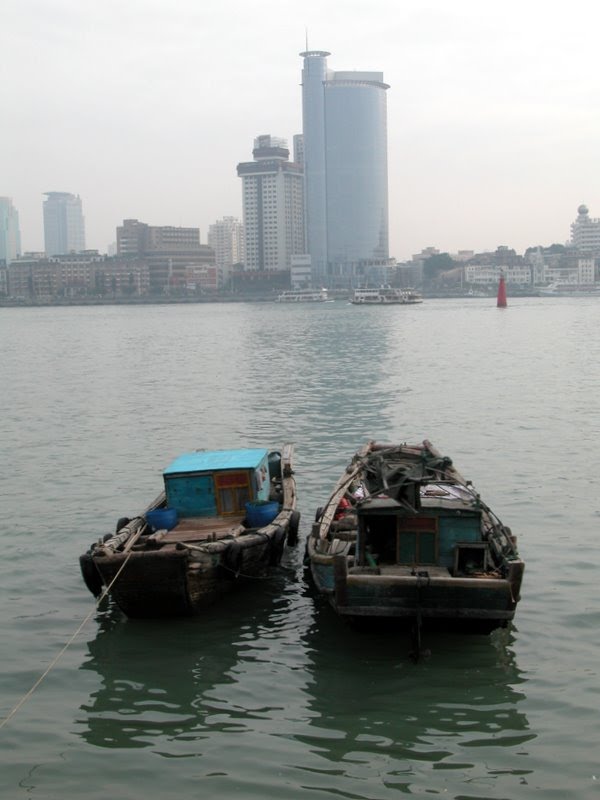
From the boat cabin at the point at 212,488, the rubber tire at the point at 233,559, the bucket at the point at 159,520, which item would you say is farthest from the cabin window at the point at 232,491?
the rubber tire at the point at 233,559

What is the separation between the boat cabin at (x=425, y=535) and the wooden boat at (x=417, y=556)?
1 centimetres

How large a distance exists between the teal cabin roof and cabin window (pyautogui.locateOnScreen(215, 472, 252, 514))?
154mm

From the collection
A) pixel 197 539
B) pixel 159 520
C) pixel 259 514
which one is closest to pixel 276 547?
pixel 259 514

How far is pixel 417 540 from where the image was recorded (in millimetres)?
13539

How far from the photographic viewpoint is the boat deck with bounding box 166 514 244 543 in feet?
48.8

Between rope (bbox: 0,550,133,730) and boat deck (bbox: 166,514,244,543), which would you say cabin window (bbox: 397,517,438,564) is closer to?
boat deck (bbox: 166,514,244,543)

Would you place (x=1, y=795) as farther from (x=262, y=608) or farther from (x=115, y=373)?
(x=115, y=373)

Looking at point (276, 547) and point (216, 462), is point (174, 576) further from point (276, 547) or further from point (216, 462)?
point (216, 462)

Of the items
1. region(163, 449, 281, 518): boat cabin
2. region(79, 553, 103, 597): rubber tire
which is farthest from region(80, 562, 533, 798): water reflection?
region(163, 449, 281, 518): boat cabin

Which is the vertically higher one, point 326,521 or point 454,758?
point 326,521

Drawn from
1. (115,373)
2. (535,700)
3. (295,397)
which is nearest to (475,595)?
(535,700)

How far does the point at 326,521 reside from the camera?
1503cm

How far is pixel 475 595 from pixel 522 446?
16245 mm

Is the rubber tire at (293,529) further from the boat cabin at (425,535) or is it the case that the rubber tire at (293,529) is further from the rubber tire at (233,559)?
the boat cabin at (425,535)
